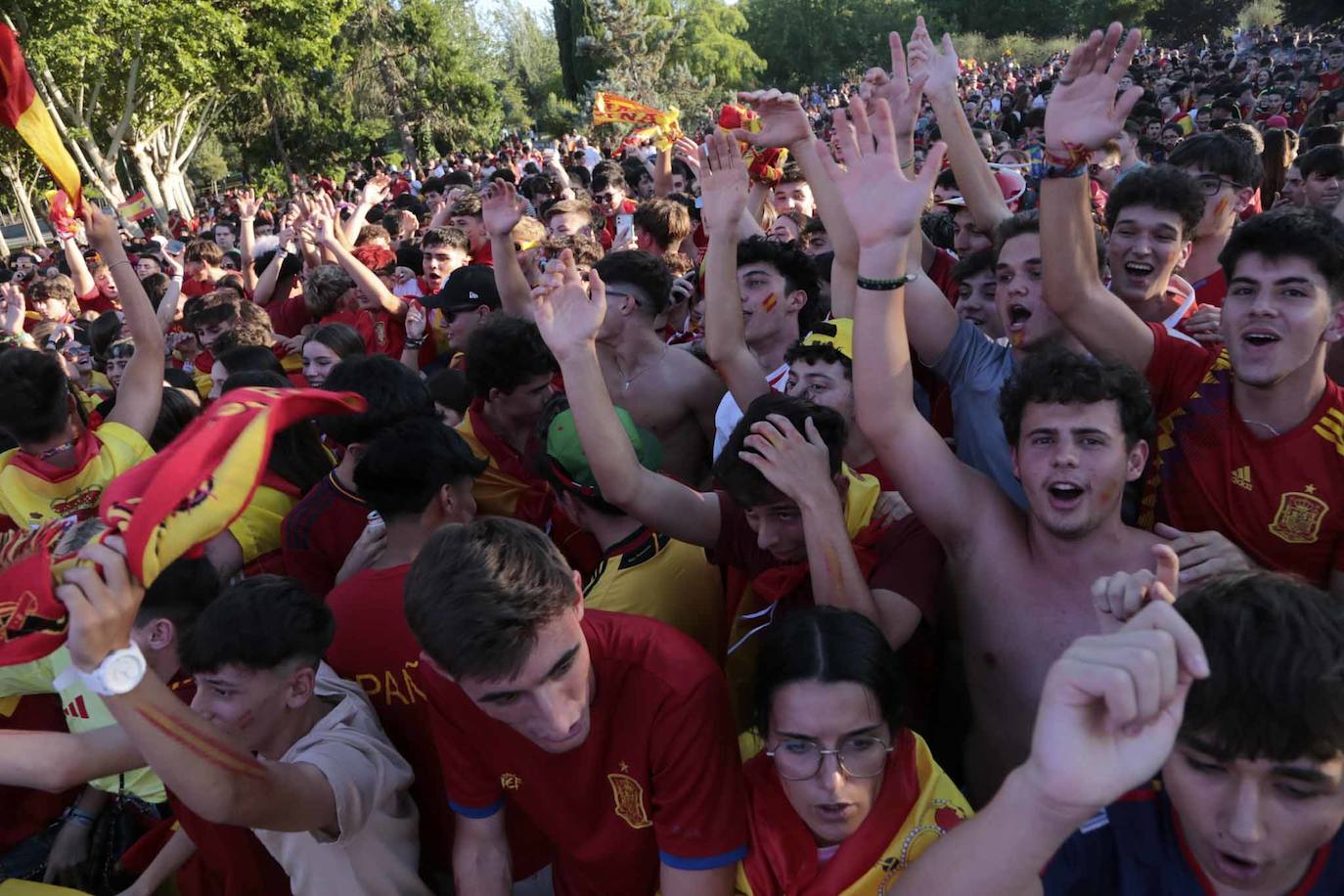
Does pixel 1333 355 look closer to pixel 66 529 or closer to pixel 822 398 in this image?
pixel 822 398

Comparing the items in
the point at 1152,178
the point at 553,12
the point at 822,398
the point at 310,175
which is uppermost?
the point at 553,12

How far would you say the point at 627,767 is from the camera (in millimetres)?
2059

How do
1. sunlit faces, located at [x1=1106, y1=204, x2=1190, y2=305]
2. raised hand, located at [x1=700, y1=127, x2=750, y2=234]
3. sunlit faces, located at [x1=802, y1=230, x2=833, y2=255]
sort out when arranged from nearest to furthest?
sunlit faces, located at [x1=1106, y1=204, x2=1190, y2=305]
raised hand, located at [x1=700, y1=127, x2=750, y2=234]
sunlit faces, located at [x1=802, y1=230, x2=833, y2=255]

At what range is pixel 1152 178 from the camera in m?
3.42

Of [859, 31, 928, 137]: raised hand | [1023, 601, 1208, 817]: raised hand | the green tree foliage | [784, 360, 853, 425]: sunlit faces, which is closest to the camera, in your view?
[1023, 601, 1208, 817]: raised hand

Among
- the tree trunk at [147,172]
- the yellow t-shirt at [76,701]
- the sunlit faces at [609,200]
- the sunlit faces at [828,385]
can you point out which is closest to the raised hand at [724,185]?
the sunlit faces at [828,385]

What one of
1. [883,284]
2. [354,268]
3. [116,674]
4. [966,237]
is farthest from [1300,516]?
[354,268]

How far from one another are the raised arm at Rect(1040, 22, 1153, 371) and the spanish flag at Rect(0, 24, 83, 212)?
129 inches

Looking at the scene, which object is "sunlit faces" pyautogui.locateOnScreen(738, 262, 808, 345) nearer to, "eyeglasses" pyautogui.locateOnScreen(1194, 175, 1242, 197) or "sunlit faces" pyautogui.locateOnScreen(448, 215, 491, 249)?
"eyeglasses" pyautogui.locateOnScreen(1194, 175, 1242, 197)

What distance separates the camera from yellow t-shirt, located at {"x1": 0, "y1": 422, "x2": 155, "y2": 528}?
348 centimetres

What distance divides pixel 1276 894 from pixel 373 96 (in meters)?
46.6

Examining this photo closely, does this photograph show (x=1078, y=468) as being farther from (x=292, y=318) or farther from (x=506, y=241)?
(x=292, y=318)

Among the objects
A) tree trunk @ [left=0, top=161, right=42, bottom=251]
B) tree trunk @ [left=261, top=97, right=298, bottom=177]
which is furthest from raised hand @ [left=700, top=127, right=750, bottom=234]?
tree trunk @ [left=261, top=97, right=298, bottom=177]

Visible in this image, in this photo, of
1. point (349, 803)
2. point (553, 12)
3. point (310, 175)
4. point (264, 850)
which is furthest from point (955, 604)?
point (553, 12)
